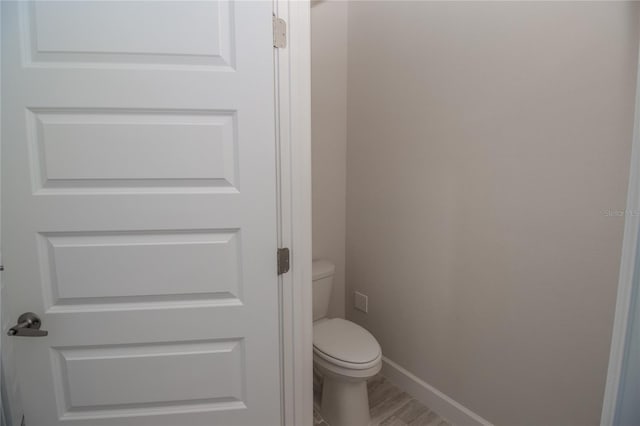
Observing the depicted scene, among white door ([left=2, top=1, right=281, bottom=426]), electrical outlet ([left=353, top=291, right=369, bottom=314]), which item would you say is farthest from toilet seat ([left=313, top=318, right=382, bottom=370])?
white door ([left=2, top=1, right=281, bottom=426])

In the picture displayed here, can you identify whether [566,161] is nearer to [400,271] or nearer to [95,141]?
[400,271]

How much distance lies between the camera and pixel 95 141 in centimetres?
106

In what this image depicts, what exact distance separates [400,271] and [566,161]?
1.00 metres

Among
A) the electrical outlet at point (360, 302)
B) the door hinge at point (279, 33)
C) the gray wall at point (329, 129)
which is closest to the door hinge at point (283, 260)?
the door hinge at point (279, 33)

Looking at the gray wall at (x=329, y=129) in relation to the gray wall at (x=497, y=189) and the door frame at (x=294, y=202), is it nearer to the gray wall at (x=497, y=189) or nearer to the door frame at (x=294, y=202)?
the gray wall at (x=497, y=189)

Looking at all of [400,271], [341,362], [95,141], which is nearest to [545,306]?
[400,271]

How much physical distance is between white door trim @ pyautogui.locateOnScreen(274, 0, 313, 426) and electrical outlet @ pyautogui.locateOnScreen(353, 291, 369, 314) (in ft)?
3.37

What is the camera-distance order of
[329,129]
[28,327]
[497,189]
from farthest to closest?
[329,129], [497,189], [28,327]

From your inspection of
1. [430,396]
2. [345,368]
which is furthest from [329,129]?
[430,396]

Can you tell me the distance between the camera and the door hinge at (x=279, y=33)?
1.12 metres

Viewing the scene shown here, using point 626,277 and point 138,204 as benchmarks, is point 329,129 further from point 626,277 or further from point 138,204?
point 626,277

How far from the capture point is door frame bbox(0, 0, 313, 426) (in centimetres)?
115

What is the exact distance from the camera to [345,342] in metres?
1.83

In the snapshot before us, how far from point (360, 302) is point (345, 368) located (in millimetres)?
708
